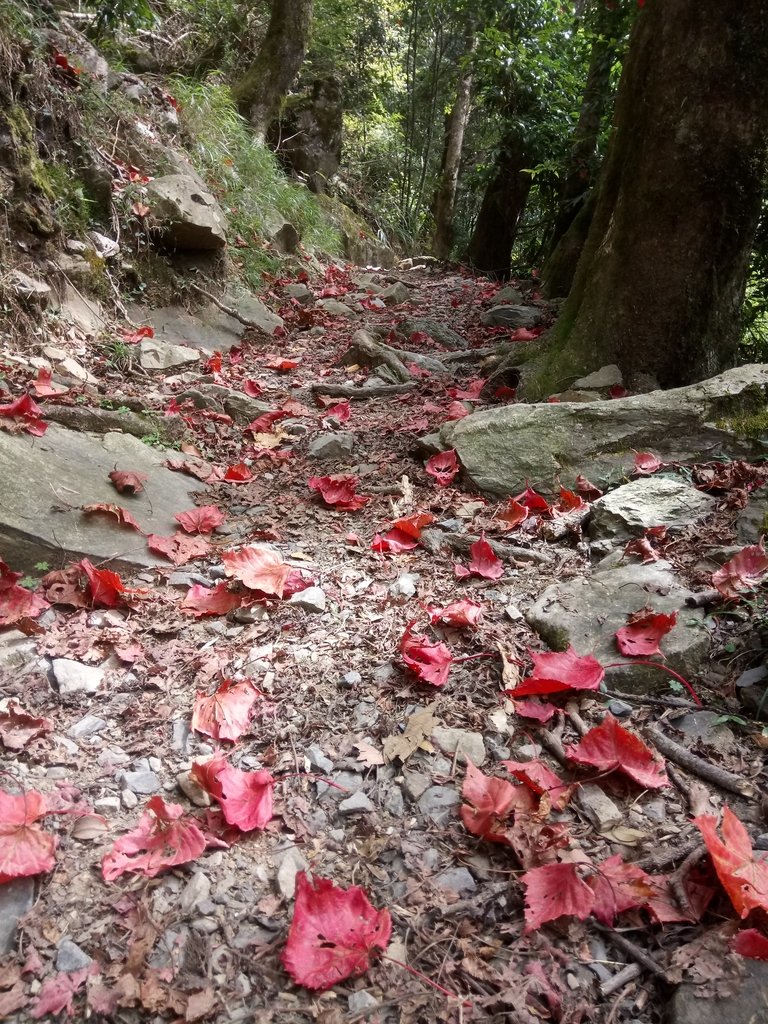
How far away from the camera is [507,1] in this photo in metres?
9.08

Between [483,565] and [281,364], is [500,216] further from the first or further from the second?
[483,565]

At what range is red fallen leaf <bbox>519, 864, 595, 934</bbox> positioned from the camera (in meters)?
1.26

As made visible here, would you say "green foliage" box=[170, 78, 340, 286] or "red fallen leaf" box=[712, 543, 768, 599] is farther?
"green foliage" box=[170, 78, 340, 286]

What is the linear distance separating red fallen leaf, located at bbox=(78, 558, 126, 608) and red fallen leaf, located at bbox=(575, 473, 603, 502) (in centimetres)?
194

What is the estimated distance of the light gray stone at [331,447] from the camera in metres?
3.59

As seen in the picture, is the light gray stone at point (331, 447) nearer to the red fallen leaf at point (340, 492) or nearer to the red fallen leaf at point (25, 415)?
the red fallen leaf at point (340, 492)

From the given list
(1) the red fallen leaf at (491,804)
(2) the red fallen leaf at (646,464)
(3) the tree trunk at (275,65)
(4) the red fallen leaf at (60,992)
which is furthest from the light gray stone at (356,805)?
(3) the tree trunk at (275,65)

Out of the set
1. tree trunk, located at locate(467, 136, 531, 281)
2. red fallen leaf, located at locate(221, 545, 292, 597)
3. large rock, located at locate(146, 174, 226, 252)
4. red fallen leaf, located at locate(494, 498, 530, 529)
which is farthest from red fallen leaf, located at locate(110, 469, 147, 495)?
tree trunk, located at locate(467, 136, 531, 281)

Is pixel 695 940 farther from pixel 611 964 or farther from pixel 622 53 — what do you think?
pixel 622 53

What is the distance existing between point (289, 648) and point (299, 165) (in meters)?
10.5

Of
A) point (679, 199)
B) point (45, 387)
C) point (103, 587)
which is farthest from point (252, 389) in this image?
point (679, 199)

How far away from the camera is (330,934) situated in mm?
1278

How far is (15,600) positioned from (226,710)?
85cm

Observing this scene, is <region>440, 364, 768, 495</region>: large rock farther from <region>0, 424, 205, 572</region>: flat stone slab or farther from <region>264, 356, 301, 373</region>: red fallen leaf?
<region>264, 356, 301, 373</region>: red fallen leaf
